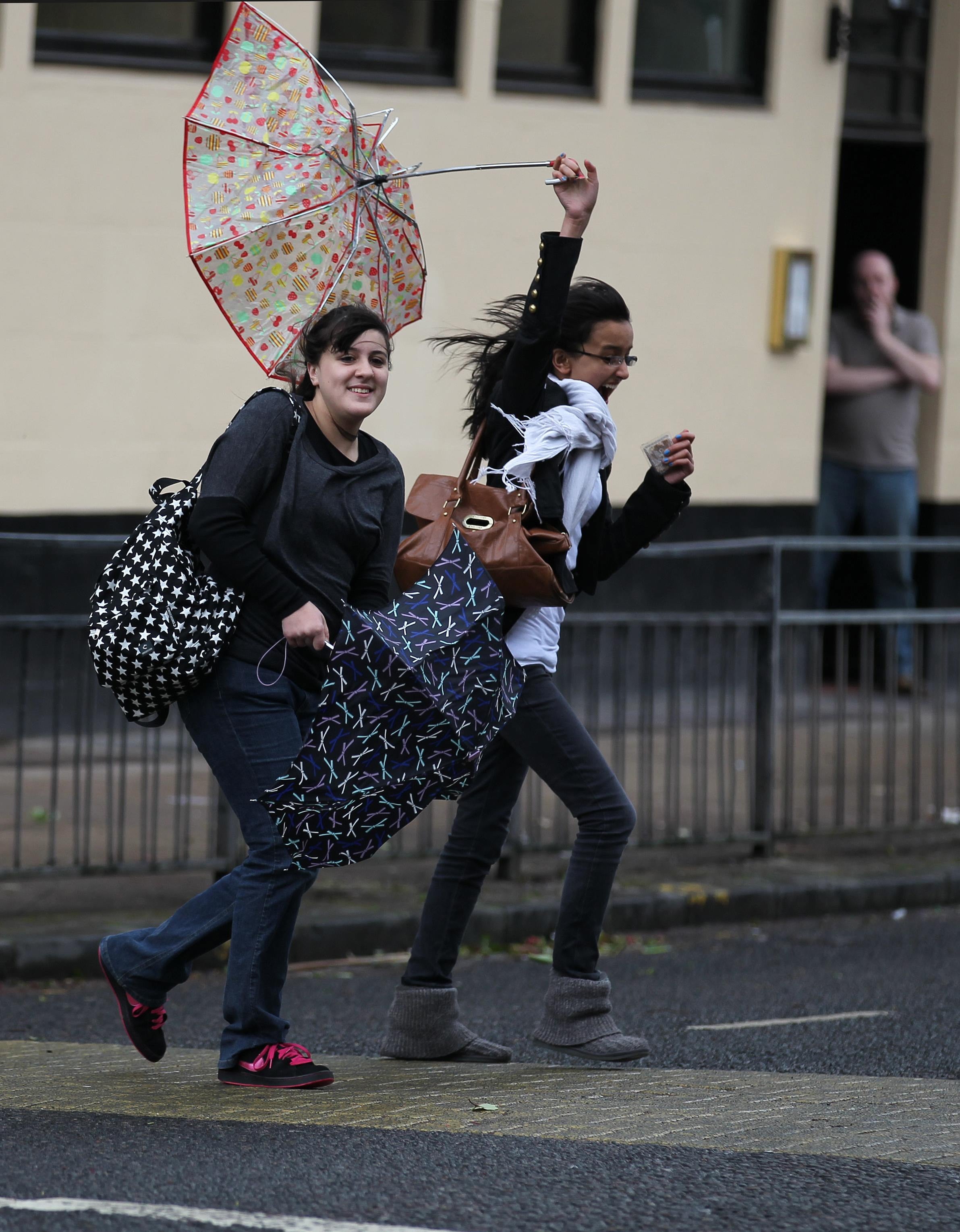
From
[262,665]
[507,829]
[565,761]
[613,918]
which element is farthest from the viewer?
[613,918]

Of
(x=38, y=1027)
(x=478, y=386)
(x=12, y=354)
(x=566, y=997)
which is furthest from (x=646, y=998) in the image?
(x=12, y=354)

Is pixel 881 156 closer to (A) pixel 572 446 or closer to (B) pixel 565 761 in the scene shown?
(A) pixel 572 446

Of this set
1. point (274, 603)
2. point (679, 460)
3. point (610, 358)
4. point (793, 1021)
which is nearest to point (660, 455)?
point (679, 460)

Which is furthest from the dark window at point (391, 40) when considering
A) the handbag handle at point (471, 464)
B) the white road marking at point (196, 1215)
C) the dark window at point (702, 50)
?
the white road marking at point (196, 1215)

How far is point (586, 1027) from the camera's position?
5117 millimetres

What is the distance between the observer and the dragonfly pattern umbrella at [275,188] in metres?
4.79

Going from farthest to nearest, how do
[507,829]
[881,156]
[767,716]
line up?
[881,156]
[767,716]
[507,829]

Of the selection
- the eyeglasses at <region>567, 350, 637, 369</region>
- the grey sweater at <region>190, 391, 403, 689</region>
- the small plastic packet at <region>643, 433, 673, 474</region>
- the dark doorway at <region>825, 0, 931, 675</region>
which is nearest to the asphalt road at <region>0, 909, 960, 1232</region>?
the grey sweater at <region>190, 391, 403, 689</region>

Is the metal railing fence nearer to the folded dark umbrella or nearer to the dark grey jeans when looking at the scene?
A: the dark grey jeans

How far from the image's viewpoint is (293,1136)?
13.7 ft

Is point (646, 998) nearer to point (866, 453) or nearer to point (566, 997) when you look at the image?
point (566, 997)

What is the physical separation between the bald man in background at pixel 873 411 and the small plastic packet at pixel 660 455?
22.4ft

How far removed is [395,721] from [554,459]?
830 millimetres

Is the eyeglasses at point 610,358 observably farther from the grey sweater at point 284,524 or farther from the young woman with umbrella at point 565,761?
the grey sweater at point 284,524
